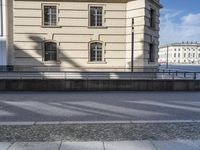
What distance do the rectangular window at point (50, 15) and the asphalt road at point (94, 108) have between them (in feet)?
35.8

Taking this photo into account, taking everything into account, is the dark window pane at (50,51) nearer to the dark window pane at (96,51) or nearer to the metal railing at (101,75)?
the dark window pane at (96,51)

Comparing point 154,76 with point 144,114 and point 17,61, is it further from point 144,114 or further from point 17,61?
point 17,61

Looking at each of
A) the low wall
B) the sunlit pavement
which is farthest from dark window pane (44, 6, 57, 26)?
the sunlit pavement

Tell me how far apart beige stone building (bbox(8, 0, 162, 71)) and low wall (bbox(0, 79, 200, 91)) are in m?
6.44

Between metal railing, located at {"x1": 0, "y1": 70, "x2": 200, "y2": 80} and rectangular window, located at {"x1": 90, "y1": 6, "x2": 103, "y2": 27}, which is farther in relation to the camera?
rectangular window, located at {"x1": 90, "y1": 6, "x2": 103, "y2": 27}

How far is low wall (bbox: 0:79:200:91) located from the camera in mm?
18703

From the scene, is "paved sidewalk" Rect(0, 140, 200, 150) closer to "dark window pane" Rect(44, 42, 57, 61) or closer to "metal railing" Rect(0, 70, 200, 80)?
"metal railing" Rect(0, 70, 200, 80)

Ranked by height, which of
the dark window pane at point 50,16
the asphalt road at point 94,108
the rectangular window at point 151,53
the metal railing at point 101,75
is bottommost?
the asphalt road at point 94,108

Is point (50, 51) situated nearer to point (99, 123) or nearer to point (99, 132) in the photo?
point (99, 123)

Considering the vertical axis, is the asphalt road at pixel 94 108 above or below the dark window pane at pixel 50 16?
below

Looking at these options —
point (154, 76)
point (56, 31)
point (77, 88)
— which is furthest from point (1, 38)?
point (154, 76)

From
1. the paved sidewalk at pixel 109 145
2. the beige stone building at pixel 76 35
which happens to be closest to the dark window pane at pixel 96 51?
the beige stone building at pixel 76 35

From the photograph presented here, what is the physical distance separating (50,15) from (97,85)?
1062 centimetres

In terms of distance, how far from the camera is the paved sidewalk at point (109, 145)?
22.3 feet
